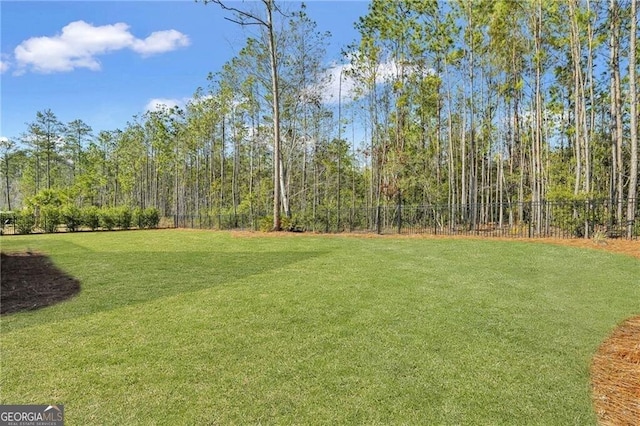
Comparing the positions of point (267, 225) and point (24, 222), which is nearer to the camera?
point (267, 225)

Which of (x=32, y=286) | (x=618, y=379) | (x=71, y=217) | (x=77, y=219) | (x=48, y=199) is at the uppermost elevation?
(x=48, y=199)

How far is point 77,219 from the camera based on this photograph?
60.8 feet

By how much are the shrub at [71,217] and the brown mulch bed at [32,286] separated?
42.2ft

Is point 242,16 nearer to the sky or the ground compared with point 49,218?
nearer to the sky

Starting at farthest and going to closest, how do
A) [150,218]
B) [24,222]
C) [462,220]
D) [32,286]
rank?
[150,218], [24,222], [462,220], [32,286]

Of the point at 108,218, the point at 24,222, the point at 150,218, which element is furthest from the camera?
the point at 150,218

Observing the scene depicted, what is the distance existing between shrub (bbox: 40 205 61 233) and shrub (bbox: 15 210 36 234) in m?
0.53

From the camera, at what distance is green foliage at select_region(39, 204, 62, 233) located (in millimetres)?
17750

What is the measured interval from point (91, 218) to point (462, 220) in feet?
61.3

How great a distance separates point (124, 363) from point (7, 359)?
908 mm

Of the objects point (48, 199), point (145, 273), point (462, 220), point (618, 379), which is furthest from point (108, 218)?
point (618, 379)

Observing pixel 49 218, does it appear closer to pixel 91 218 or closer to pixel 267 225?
pixel 91 218

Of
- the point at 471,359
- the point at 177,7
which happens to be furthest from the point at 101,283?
the point at 177,7

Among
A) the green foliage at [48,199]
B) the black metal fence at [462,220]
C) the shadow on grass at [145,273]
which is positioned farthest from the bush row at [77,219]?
the shadow on grass at [145,273]
